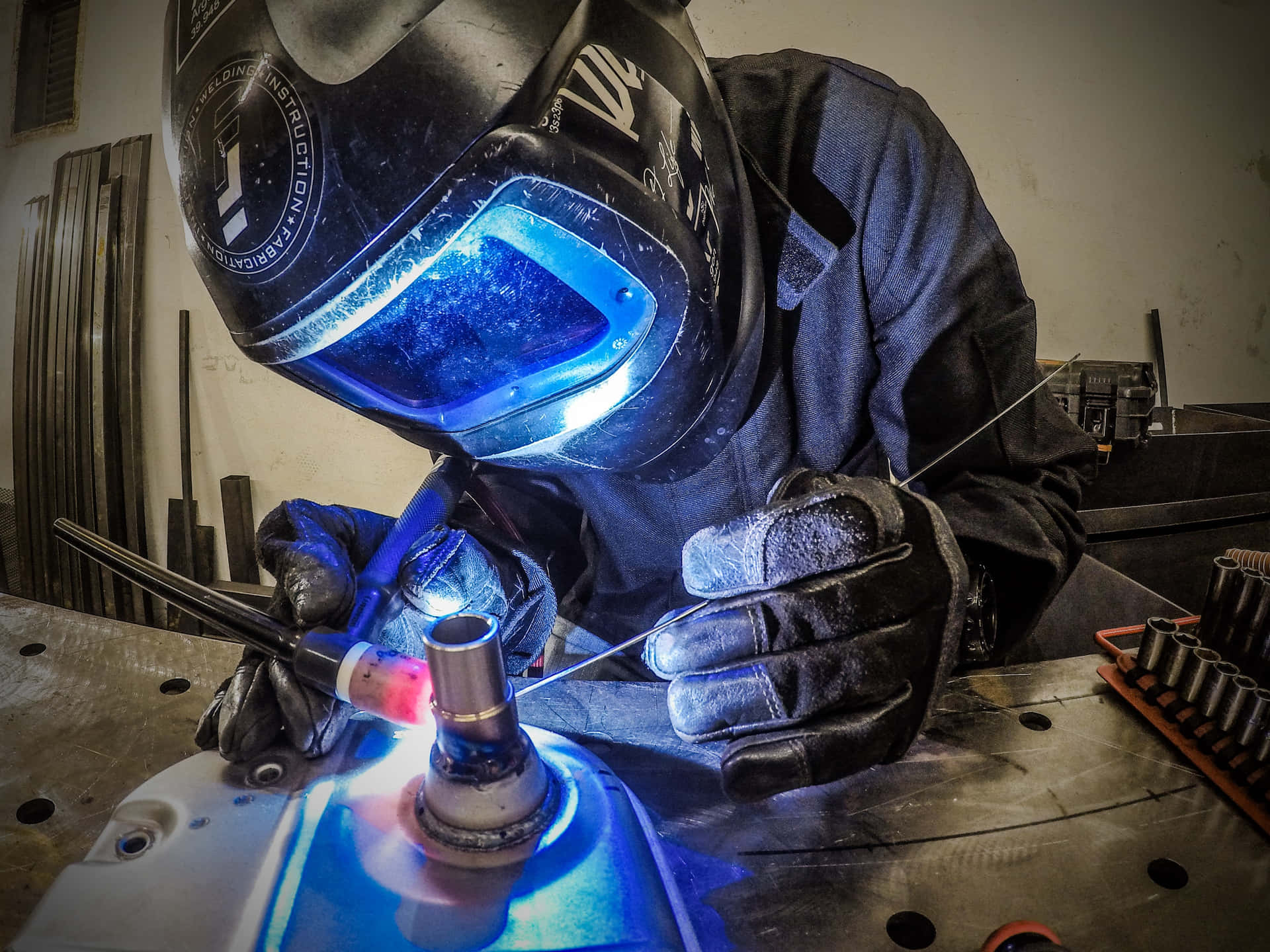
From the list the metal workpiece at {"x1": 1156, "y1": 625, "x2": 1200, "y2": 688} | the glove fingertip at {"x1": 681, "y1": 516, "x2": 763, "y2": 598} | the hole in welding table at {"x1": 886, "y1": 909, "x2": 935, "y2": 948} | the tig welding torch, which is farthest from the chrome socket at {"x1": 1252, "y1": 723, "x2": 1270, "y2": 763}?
the tig welding torch

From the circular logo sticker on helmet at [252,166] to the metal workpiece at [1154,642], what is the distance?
1.27 metres

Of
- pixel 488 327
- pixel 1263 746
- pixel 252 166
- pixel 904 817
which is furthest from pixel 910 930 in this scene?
pixel 252 166

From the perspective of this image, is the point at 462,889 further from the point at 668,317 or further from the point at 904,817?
the point at 668,317

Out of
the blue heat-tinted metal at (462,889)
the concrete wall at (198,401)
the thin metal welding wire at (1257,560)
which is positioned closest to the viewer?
the blue heat-tinted metal at (462,889)

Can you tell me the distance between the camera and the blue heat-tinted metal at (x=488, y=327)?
68cm

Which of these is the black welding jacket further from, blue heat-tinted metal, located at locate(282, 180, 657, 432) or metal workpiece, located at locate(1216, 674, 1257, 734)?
blue heat-tinted metal, located at locate(282, 180, 657, 432)

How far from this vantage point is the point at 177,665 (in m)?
1.13

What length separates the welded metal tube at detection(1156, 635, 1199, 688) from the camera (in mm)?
896

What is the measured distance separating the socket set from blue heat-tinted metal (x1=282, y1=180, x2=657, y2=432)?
0.91m

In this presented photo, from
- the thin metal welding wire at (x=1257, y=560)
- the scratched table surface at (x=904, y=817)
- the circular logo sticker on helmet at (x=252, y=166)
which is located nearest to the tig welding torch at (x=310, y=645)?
the scratched table surface at (x=904, y=817)

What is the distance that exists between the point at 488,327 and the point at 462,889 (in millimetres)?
600

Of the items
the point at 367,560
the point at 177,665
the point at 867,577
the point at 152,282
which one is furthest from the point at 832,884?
the point at 152,282

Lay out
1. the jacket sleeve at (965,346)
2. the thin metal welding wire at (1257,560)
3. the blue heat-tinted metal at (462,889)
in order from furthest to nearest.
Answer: the thin metal welding wire at (1257,560) → the jacket sleeve at (965,346) → the blue heat-tinted metal at (462,889)

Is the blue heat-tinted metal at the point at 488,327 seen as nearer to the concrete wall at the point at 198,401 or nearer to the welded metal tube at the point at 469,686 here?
the welded metal tube at the point at 469,686
